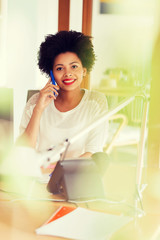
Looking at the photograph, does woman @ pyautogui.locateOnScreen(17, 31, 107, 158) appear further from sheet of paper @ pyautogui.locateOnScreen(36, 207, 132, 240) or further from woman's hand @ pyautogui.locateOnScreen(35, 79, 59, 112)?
sheet of paper @ pyautogui.locateOnScreen(36, 207, 132, 240)

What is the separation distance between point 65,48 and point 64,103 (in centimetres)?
23


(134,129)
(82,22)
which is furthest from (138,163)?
(134,129)

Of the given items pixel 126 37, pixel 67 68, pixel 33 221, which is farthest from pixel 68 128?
pixel 126 37

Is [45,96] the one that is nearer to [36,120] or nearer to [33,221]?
[36,120]

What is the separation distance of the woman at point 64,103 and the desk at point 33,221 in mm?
358

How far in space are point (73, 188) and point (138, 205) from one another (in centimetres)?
20

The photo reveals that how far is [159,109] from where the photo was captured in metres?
1.10

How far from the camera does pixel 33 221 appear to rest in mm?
824

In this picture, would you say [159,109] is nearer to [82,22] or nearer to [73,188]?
[73,188]

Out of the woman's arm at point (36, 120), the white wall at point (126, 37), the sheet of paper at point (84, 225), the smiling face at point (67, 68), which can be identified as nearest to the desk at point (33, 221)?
the sheet of paper at point (84, 225)

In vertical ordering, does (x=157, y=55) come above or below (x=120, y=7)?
below

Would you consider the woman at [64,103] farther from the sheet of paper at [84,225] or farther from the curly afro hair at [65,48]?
the sheet of paper at [84,225]

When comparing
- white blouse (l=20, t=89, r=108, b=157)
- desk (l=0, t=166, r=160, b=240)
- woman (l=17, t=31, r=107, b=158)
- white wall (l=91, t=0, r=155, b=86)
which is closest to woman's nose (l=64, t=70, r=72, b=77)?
woman (l=17, t=31, r=107, b=158)

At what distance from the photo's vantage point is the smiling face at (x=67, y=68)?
4.25 ft
